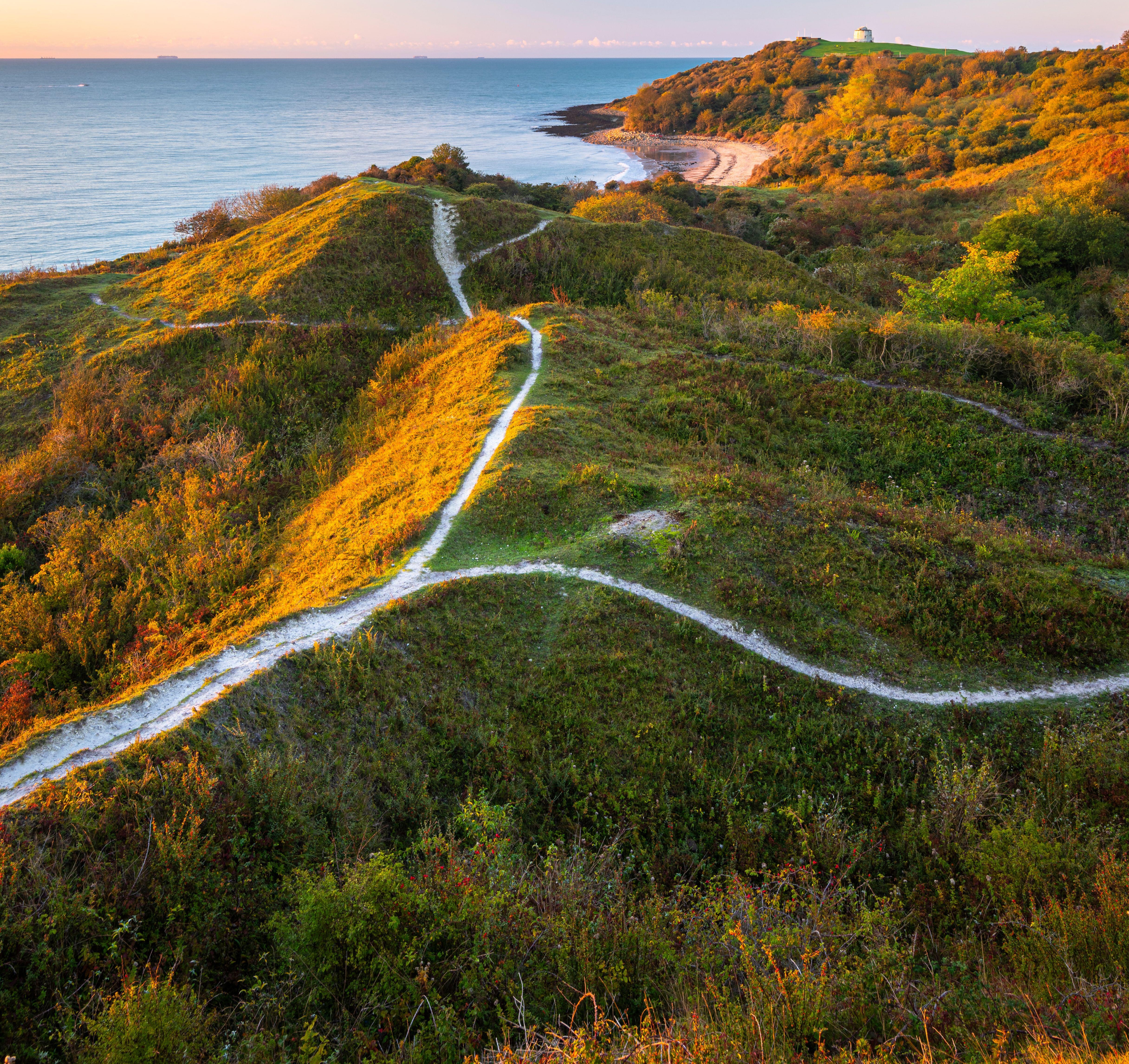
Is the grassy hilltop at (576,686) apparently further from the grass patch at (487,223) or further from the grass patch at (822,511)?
the grass patch at (487,223)

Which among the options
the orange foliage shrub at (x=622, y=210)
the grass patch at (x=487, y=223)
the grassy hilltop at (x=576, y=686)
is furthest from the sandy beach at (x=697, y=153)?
the grassy hilltop at (x=576, y=686)

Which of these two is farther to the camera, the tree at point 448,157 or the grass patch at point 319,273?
the tree at point 448,157

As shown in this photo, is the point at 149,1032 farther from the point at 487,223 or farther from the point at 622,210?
the point at 622,210

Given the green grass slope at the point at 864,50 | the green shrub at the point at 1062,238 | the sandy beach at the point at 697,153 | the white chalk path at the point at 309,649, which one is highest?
the green grass slope at the point at 864,50

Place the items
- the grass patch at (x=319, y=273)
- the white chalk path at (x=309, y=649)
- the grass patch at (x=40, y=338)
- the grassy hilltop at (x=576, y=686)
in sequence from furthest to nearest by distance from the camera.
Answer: the grass patch at (x=319, y=273)
the grass patch at (x=40, y=338)
the white chalk path at (x=309, y=649)
the grassy hilltop at (x=576, y=686)

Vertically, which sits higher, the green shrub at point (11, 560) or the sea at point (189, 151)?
the sea at point (189, 151)

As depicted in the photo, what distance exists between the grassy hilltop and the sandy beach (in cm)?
6484

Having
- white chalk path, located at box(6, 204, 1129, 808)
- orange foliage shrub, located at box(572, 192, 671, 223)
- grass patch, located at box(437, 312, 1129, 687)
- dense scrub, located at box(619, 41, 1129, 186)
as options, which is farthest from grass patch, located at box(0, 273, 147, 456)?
dense scrub, located at box(619, 41, 1129, 186)

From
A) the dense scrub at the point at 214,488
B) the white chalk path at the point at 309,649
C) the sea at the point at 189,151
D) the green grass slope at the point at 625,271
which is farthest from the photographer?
the sea at the point at 189,151

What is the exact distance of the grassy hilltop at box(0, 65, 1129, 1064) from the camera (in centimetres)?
523

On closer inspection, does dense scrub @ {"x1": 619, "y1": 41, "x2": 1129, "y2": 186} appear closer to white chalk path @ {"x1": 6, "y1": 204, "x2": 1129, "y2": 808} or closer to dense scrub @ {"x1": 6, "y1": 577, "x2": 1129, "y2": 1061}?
white chalk path @ {"x1": 6, "y1": 204, "x2": 1129, "y2": 808}

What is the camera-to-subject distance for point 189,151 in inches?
3211

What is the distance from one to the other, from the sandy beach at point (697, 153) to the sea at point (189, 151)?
15.5ft

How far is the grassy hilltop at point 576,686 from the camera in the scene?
5.23 m
